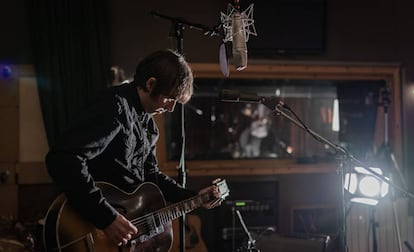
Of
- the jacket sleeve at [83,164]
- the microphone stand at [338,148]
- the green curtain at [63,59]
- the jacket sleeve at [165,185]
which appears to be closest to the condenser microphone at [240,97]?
the microphone stand at [338,148]

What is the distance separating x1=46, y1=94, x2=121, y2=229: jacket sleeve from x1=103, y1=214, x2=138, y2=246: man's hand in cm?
2

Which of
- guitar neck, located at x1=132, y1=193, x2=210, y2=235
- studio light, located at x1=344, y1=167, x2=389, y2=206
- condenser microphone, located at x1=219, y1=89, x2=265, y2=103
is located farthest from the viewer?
studio light, located at x1=344, y1=167, x2=389, y2=206

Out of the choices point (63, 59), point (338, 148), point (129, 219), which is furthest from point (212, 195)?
point (63, 59)

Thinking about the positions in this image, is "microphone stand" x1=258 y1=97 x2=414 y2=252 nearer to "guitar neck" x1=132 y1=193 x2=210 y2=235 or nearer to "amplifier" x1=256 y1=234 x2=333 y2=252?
"amplifier" x1=256 y1=234 x2=333 y2=252

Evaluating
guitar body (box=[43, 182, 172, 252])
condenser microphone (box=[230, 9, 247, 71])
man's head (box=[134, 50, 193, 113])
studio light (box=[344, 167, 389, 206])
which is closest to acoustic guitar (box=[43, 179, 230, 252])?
guitar body (box=[43, 182, 172, 252])

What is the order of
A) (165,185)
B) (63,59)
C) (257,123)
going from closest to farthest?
(165,185), (63,59), (257,123)

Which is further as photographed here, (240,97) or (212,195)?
(212,195)

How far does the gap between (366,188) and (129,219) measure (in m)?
1.73

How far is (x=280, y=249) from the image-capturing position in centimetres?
268

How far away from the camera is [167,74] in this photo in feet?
6.76

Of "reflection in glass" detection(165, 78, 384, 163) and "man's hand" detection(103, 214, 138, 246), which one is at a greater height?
"reflection in glass" detection(165, 78, 384, 163)

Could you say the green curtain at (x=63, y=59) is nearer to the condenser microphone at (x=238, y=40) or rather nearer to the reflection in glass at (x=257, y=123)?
the reflection in glass at (x=257, y=123)

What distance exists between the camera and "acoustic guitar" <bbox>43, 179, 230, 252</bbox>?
1.80 metres

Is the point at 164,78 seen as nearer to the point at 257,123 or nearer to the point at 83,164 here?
the point at 83,164
